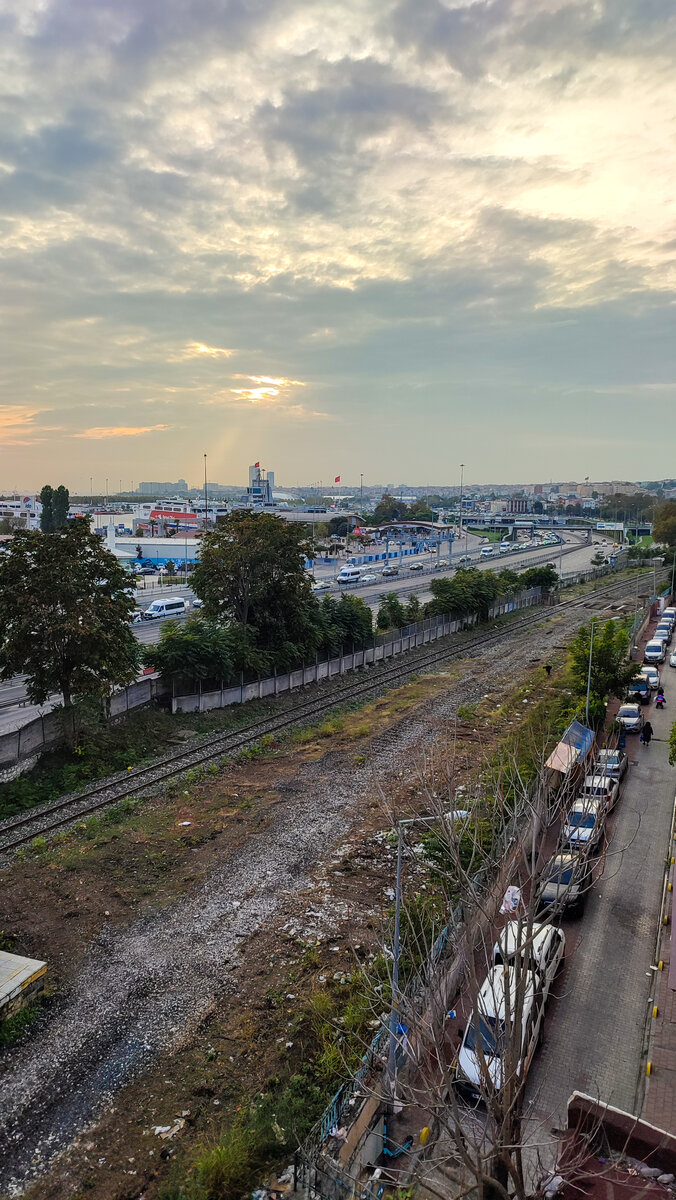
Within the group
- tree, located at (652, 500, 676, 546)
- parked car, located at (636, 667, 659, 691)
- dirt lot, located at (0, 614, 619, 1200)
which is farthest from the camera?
tree, located at (652, 500, 676, 546)

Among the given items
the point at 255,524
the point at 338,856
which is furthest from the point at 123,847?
the point at 255,524

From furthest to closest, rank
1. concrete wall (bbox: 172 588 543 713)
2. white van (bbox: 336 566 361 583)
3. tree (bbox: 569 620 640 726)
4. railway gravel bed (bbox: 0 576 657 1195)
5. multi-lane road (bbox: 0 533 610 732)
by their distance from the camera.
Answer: white van (bbox: 336 566 361 583) → concrete wall (bbox: 172 588 543 713) → multi-lane road (bbox: 0 533 610 732) → tree (bbox: 569 620 640 726) → railway gravel bed (bbox: 0 576 657 1195)

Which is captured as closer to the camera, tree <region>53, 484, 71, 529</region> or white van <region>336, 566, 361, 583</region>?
white van <region>336, 566, 361, 583</region>

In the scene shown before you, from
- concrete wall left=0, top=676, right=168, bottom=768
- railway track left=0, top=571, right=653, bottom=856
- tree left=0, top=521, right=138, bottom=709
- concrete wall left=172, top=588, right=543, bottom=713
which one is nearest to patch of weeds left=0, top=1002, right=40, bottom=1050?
railway track left=0, top=571, right=653, bottom=856

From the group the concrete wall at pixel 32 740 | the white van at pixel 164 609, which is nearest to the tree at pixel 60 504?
the white van at pixel 164 609

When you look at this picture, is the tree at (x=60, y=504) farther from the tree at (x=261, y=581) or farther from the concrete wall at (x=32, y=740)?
the concrete wall at (x=32, y=740)

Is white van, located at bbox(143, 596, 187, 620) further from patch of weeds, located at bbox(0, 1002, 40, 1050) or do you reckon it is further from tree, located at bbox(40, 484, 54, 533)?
tree, located at bbox(40, 484, 54, 533)

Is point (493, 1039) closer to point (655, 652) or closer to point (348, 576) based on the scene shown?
point (655, 652)
